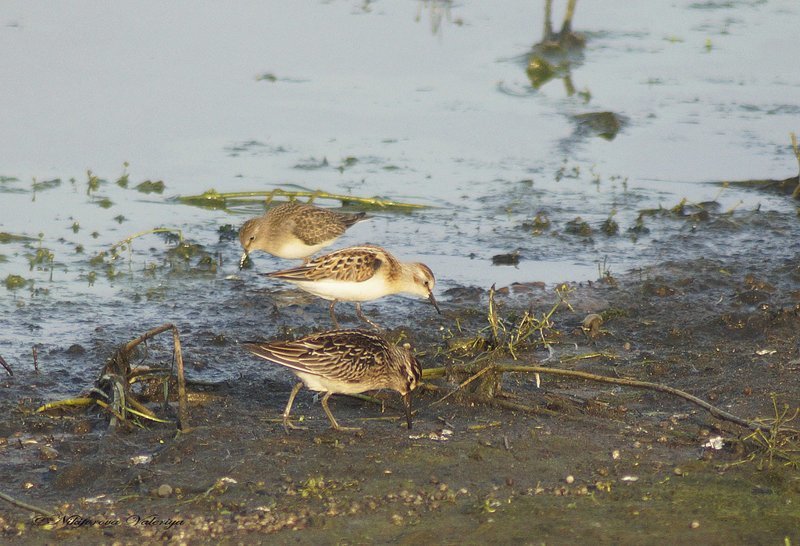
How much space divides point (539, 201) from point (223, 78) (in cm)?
510

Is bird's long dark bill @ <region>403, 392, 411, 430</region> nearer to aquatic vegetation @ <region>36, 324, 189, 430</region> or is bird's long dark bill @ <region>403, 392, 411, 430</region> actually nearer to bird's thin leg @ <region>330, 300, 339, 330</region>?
aquatic vegetation @ <region>36, 324, 189, 430</region>

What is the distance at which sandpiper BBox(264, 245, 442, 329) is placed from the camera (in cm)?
898

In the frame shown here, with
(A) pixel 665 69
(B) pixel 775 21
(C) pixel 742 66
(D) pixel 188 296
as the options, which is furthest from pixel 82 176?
(B) pixel 775 21

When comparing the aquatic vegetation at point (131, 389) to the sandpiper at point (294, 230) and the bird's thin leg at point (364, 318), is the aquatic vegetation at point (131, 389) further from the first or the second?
the sandpiper at point (294, 230)

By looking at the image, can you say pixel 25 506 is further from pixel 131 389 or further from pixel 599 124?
pixel 599 124

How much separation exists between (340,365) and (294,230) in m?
3.46

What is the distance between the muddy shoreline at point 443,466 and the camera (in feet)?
20.1

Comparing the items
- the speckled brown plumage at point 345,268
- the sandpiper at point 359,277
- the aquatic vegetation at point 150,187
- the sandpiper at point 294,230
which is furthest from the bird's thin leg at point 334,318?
the aquatic vegetation at point 150,187

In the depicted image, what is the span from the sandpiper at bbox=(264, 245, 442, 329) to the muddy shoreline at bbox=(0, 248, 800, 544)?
75 centimetres

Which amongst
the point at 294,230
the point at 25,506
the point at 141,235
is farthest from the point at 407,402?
the point at 141,235

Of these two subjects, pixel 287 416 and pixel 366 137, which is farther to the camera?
pixel 366 137

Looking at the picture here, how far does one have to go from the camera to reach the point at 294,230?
10.6 m

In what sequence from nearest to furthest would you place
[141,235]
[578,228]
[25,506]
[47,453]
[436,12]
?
1. [25,506]
2. [47,453]
3. [141,235]
4. [578,228]
5. [436,12]

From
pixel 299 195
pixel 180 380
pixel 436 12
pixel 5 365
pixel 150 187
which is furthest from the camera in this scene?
pixel 436 12
